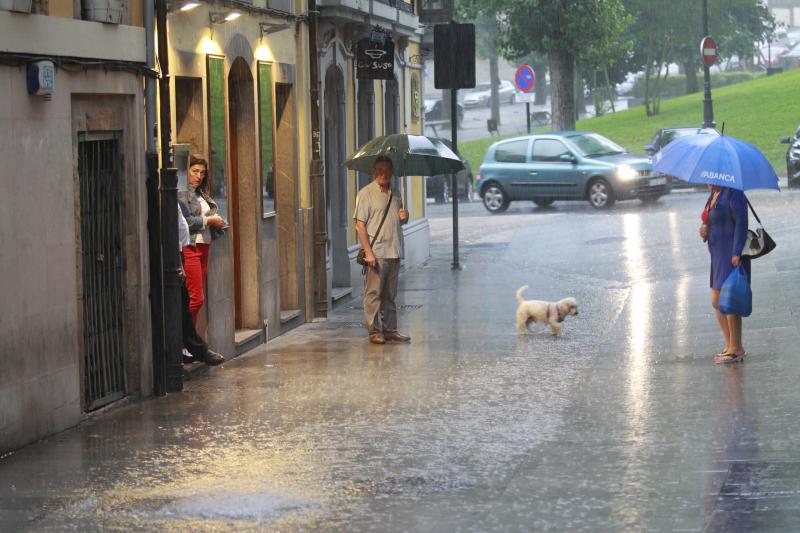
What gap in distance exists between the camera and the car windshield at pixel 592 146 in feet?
119

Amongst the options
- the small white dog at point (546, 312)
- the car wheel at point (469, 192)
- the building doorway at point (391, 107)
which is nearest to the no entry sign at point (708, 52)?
the car wheel at point (469, 192)

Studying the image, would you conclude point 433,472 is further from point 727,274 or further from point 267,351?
point 267,351

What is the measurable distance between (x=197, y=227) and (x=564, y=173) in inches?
871

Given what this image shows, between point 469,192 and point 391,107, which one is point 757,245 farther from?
point 469,192

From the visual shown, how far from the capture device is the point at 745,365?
1355 cm

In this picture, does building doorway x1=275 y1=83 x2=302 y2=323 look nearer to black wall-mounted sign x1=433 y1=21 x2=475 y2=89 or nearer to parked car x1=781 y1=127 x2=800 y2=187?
black wall-mounted sign x1=433 y1=21 x2=475 y2=89

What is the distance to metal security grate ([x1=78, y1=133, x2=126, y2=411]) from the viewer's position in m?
12.2

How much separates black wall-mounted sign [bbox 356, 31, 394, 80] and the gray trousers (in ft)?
19.4

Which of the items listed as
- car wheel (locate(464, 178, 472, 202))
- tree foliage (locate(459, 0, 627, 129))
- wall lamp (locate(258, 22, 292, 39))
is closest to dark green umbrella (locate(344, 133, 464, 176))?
wall lamp (locate(258, 22, 292, 39))

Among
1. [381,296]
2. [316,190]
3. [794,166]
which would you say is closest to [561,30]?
[794,166]

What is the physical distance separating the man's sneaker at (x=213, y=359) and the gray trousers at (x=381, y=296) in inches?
80.2

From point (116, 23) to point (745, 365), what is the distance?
18.4 feet

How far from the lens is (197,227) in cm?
1427

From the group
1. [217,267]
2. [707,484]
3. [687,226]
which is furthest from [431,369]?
[687,226]
